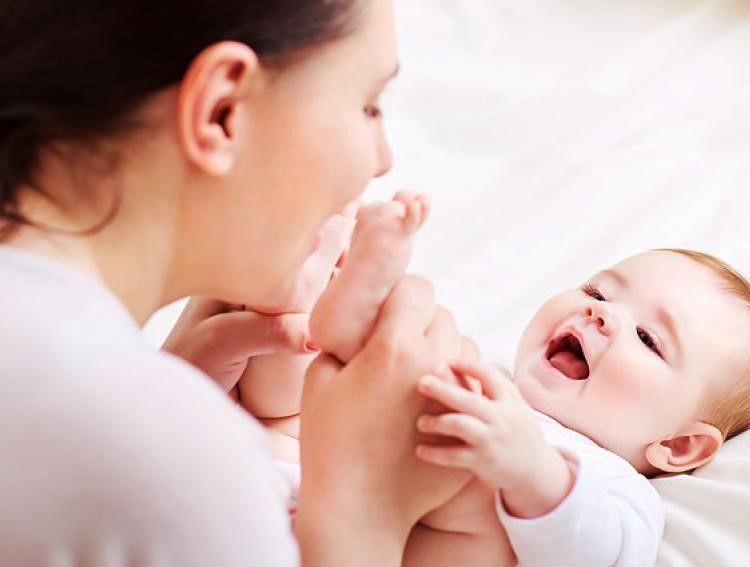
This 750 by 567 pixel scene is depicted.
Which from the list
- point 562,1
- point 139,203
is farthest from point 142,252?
point 562,1

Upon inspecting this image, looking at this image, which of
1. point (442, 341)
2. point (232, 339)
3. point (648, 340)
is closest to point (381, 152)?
point (442, 341)

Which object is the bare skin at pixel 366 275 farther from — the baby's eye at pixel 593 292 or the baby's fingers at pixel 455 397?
the baby's eye at pixel 593 292

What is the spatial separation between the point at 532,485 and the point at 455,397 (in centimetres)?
11

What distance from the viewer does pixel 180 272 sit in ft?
2.83

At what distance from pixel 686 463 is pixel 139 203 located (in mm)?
697

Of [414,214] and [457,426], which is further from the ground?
[414,214]

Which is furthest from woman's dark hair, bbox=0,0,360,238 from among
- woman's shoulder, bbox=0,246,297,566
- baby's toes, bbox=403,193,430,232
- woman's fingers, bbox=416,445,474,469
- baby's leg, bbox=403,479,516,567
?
baby's leg, bbox=403,479,516,567

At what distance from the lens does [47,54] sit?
73 centimetres

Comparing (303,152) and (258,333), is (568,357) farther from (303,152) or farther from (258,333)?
(303,152)

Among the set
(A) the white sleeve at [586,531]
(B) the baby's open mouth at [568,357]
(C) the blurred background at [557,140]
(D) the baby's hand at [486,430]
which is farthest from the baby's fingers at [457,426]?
(C) the blurred background at [557,140]

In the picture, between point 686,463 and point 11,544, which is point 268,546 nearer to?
point 11,544

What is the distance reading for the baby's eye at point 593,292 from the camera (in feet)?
4.35

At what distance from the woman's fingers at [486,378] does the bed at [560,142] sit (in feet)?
1.11

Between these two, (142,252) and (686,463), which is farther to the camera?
(686,463)
